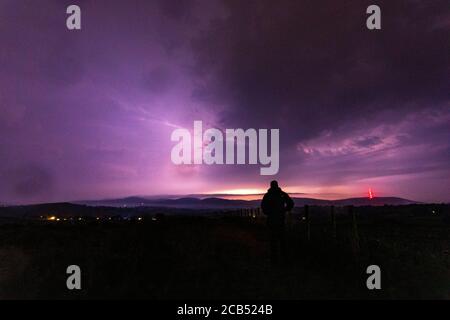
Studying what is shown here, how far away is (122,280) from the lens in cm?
1130

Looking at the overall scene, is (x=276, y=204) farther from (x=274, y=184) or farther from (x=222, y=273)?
(x=222, y=273)

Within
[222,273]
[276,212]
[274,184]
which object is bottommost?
[222,273]

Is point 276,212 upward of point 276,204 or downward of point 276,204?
downward

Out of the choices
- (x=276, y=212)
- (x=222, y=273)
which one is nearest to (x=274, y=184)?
(x=276, y=212)

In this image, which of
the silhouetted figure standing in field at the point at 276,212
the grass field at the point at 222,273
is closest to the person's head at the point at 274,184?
the silhouetted figure standing in field at the point at 276,212

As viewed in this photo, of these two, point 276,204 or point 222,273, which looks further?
point 276,204

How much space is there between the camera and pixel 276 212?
1238 cm

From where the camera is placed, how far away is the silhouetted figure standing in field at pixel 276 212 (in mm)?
12320

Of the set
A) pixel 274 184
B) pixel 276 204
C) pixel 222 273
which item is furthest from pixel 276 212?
pixel 222 273

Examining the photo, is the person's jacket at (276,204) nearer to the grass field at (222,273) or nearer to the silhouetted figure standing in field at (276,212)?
the silhouetted figure standing in field at (276,212)

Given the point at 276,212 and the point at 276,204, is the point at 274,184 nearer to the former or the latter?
the point at 276,204

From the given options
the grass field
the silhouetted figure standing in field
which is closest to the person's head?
the silhouetted figure standing in field

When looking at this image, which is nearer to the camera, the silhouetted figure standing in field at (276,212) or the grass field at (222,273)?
the grass field at (222,273)

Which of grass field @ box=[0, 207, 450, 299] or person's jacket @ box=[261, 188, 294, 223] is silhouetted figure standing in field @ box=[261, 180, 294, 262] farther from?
grass field @ box=[0, 207, 450, 299]
